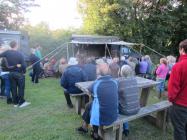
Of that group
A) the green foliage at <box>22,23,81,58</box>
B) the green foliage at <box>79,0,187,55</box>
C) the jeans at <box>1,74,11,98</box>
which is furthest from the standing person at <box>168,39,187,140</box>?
the green foliage at <box>79,0,187,55</box>

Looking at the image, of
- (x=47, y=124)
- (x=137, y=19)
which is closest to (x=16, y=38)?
(x=47, y=124)

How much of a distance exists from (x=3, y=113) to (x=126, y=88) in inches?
122

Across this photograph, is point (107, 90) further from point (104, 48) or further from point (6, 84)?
point (104, 48)

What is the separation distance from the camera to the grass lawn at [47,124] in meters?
4.26

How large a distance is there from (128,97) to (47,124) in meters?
1.91

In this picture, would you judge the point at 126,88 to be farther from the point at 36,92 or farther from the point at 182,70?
the point at 36,92

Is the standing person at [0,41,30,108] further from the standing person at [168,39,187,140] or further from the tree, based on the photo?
the tree

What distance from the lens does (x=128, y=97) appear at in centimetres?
382

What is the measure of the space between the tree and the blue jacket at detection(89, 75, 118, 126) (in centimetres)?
1723

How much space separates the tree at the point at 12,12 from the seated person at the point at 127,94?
1711 centimetres

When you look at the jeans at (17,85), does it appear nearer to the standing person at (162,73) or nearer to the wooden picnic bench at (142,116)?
the wooden picnic bench at (142,116)

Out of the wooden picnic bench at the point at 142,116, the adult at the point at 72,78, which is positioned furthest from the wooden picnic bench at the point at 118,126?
the adult at the point at 72,78

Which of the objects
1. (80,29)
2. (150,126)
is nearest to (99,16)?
(80,29)

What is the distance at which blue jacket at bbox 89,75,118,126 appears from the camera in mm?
3539
